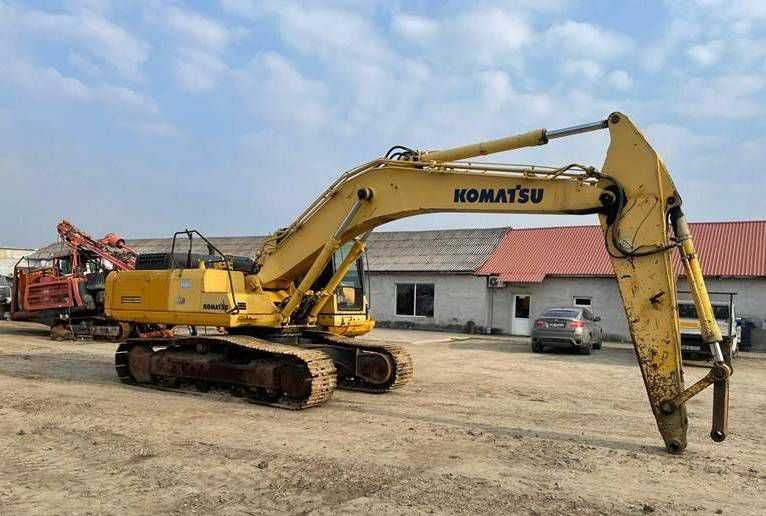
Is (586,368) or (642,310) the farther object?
(586,368)

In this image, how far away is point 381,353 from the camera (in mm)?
11703

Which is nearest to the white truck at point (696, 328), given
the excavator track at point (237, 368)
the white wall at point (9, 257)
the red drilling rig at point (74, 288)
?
the excavator track at point (237, 368)

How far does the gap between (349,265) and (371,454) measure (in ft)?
14.5

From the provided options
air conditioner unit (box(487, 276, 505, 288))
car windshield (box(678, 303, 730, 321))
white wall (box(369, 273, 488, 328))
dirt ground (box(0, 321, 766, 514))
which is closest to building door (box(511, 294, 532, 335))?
air conditioner unit (box(487, 276, 505, 288))

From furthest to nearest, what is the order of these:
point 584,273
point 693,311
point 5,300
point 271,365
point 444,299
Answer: point 444,299, point 5,300, point 584,273, point 693,311, point 271,365

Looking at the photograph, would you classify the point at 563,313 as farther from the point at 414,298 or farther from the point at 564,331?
the point at 414,298

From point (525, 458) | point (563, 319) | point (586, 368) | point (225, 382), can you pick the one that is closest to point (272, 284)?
point (225, 382)

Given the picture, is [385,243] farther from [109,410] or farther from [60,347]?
[109,410]

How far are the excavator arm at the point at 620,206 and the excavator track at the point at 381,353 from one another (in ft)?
7.18

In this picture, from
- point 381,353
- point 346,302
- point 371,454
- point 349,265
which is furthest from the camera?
point 346,302

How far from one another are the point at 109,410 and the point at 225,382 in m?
1.88

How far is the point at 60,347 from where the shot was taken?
19250 mm

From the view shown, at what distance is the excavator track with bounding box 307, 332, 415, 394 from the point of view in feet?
37.8

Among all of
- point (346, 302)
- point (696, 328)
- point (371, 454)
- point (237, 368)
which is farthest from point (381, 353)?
point (696, 328)
